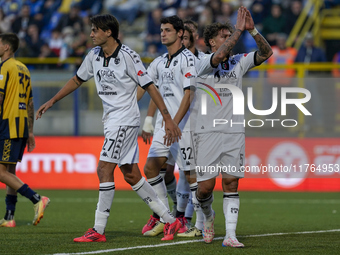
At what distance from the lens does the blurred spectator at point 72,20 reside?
19359 millimetres

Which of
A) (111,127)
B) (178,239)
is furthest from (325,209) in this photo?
(111,127)

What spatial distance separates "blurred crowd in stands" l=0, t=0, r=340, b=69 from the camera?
57.5 ft

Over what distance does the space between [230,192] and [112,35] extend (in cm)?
209

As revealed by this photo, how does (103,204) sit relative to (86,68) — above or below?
below

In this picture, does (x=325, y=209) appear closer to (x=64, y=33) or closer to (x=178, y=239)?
(x=178, y=239)

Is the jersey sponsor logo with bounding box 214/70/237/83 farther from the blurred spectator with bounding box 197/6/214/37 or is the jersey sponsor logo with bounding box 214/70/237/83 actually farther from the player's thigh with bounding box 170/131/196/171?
the blurred spectator with bounding box 197/6/214/37

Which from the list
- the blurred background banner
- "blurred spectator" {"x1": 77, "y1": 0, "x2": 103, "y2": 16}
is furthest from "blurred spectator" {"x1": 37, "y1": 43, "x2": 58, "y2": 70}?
the blurred background banner

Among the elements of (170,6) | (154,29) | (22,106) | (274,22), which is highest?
(170,6)

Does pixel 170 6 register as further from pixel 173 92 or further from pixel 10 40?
pixel 173 92

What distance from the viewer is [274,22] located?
59.9 feet

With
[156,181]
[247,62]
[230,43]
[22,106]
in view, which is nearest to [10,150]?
[22,106]

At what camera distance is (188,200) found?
7.74 m

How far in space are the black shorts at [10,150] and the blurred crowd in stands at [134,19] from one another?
8.34m

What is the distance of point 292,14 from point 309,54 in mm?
2672
